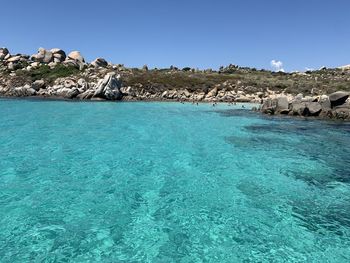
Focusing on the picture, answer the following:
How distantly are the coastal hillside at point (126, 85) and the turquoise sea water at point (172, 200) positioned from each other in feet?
180

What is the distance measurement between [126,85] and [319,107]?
5684 cm

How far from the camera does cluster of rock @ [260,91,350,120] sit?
49662 millimetres

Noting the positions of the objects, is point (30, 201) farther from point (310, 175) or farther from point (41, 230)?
point (310, 175)

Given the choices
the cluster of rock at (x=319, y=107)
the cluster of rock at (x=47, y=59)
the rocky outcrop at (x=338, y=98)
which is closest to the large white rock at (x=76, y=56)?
the cluster of rock at (x=47, y=59)

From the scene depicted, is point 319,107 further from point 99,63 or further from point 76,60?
point 76,60

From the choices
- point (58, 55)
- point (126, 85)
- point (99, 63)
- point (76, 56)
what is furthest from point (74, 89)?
point (76, 56)

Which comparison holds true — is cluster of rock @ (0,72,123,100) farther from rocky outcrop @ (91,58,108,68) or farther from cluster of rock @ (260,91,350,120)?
cluster of rock @ (260,91,350,120)

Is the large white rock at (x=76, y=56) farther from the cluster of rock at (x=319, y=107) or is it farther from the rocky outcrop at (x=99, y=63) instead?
the cluster of rock at (x=319, y=107)

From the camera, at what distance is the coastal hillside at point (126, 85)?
274 ft

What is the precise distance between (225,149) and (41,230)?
17.8 metres

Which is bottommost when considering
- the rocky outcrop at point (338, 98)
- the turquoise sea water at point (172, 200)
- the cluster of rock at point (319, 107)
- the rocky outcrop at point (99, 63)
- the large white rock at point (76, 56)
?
the turquoise sea water at point (172, 200)

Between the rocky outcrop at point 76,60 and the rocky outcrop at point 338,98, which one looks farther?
the rocky outcrop at point 76,60

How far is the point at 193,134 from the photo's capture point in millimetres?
34906

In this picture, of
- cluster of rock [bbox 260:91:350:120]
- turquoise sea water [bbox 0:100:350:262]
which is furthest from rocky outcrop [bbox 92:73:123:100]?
turquoise sea water [bbox 0:100:350:262]
